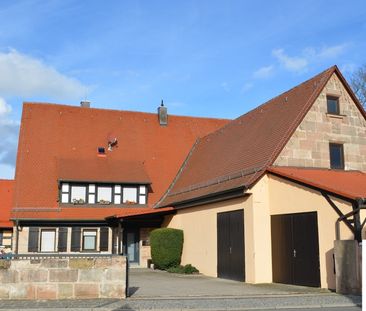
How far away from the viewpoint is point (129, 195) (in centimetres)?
2986

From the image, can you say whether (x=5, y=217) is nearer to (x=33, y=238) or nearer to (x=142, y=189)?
(x=33, y=238)

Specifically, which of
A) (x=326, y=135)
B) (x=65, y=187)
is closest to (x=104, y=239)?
(x=65, y=187)

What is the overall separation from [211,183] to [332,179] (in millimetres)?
7121

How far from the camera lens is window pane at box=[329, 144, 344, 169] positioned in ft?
67.7

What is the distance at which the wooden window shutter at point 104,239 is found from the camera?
28.7m

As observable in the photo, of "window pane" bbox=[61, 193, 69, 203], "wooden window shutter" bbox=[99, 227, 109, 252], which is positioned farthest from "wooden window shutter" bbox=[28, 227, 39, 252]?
"wooden window shutter" bbox=[99, 227, 109, 252]

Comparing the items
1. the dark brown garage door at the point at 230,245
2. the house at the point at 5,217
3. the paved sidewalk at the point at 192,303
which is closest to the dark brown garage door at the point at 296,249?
the dark brown garage door at the point at 230,245

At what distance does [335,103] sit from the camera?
21.0m

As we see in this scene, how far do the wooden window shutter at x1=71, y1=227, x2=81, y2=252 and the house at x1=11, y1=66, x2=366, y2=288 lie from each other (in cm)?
6

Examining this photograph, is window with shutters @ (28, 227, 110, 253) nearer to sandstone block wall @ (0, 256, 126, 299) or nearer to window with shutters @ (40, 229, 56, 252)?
window with shutters @ (40, 229, 56, 252)

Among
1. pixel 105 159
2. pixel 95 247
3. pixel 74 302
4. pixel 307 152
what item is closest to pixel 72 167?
pixel 105 159

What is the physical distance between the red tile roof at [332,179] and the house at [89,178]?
9292mm

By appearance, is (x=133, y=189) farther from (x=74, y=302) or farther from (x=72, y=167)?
(x=74, y=302)

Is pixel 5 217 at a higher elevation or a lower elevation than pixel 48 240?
higher
